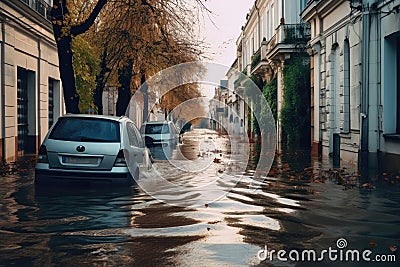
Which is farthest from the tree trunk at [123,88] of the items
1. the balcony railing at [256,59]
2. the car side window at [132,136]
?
the car side window at [132,136]

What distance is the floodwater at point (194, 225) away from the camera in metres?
5.95

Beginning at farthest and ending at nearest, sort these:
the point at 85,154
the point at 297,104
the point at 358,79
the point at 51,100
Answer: the point at 297,104
the point at 51,100
the point at 358,79
the point at 85,154

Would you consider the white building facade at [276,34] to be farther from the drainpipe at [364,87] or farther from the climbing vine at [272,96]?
the drainpipe at [364,87]

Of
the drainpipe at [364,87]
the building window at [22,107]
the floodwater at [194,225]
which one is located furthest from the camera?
the building window at [22,107]

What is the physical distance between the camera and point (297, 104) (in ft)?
90.7

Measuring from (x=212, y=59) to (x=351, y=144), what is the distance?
792 centimetres

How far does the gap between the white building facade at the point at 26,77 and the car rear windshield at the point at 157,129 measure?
420cm

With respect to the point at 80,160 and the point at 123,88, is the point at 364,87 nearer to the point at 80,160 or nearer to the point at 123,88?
the point at 80,160

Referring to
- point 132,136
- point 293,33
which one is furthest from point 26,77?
point 293,33

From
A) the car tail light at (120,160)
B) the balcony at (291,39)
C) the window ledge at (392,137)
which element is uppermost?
the balcony at (291,39)

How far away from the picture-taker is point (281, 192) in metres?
11.4

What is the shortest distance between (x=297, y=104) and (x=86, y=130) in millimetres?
17923

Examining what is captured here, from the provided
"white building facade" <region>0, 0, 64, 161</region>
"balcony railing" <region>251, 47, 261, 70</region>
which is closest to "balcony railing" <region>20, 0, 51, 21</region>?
"white building facade" <region>0, 0, 64, 161</region>

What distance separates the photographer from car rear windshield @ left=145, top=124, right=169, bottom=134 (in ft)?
94.0
